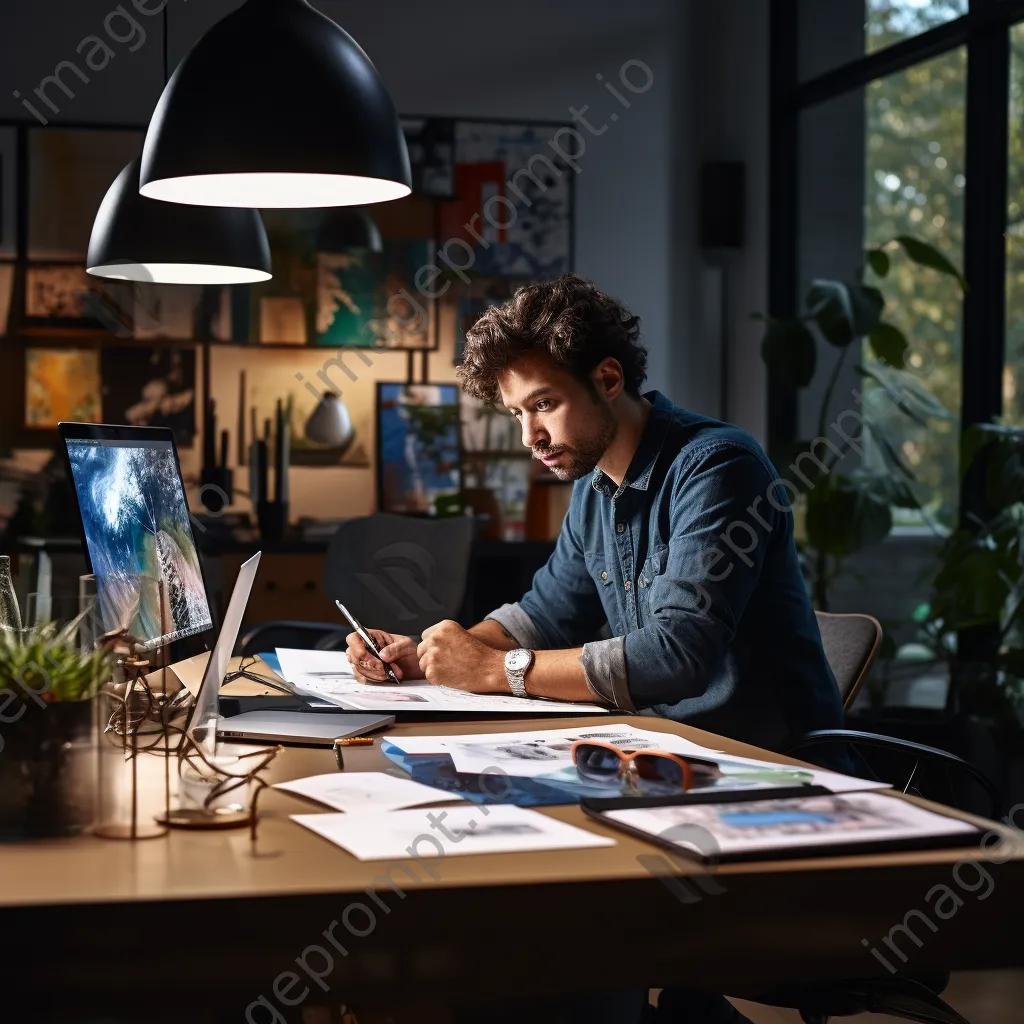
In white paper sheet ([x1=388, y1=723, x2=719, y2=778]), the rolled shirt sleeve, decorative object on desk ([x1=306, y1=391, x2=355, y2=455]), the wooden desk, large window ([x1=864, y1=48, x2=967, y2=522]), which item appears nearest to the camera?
the wooden desk

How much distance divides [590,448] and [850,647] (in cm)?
55

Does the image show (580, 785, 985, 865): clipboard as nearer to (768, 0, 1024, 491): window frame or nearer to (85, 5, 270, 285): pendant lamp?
(85, 5, 270, 285): pendant lamp

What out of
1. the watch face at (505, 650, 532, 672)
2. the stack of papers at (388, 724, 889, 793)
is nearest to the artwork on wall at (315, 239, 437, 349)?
the watch face at (505, 650, 532, 672)

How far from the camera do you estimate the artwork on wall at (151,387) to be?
507cm

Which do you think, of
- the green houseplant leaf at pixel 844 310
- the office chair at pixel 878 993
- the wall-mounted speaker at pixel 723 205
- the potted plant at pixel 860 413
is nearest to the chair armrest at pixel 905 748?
the office chair at pixel 878 993

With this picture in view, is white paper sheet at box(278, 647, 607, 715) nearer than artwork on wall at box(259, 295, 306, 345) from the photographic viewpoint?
Yes

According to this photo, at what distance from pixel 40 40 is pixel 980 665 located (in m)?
4.09

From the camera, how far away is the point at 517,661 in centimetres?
190

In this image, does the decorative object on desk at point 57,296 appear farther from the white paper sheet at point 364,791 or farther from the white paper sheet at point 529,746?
the white paper sheet at point 364,791

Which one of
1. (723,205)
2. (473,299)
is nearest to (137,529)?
(473,299)

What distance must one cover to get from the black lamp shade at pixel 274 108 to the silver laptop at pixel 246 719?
19.4 inches

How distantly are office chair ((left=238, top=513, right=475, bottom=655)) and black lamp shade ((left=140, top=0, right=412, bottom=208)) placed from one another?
230cm

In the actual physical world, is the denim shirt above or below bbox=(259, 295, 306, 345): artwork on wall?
below

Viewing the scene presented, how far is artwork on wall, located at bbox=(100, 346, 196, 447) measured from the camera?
5066mm
